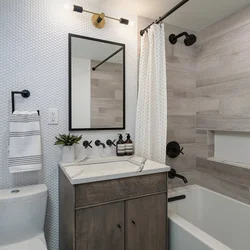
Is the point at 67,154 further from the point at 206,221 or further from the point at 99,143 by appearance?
the point at 206,221

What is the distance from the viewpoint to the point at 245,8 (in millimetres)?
1882

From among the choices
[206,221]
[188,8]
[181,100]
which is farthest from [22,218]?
[188,8]

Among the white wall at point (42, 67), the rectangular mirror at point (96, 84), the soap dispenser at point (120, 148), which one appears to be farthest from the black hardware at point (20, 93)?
the soap dispenser at point (120, 148)

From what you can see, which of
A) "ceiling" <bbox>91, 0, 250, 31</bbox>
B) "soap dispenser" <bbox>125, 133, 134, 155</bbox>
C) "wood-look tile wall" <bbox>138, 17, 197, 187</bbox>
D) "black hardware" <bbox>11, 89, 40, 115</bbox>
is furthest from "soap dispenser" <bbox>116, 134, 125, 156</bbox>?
"ceiling" <bbox>91, 0, 250, 31</bbox>

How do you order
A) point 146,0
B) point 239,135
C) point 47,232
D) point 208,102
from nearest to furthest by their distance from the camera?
1. point 47,232
2. point 146,0
3. point 239,135
4. point 208,102

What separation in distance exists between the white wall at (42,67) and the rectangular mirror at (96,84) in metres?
0.07

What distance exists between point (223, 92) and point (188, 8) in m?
0.92

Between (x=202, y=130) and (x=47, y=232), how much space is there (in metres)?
1.93

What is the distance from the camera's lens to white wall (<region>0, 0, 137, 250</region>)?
1501 mm

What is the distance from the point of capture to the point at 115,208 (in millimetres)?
1313

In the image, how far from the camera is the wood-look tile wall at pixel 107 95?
1.82 m

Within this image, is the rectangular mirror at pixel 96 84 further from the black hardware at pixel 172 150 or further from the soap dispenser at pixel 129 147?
the black hardware at pixel 172 150

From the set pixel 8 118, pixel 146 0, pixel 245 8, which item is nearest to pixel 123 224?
pixel 8 118

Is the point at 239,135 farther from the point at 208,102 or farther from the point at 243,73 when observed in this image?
the point at 243,73
